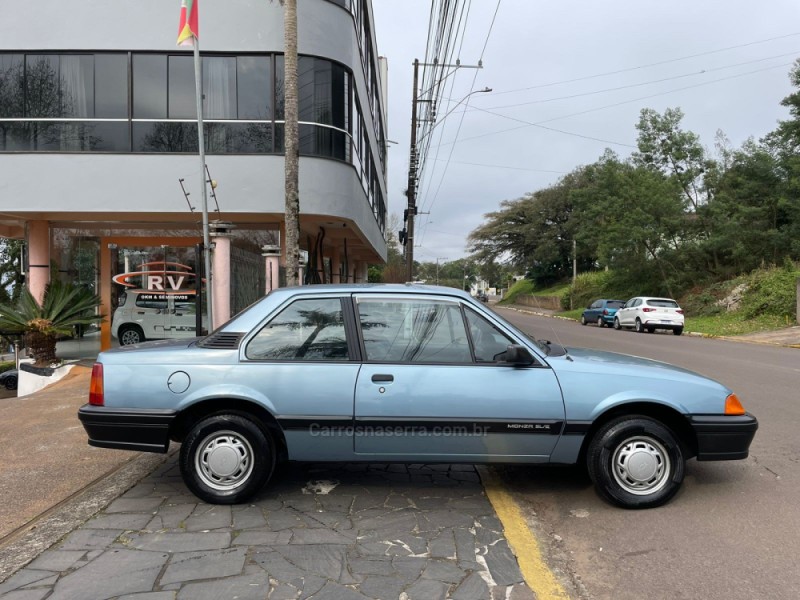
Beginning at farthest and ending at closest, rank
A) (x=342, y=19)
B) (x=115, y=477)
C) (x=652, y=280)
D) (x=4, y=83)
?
(x=652, y=280), (x=342, y=19), (x=4, y=83), (x=115, y=477)

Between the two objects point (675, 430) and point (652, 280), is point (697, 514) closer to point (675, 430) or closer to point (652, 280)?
point (675, 430)

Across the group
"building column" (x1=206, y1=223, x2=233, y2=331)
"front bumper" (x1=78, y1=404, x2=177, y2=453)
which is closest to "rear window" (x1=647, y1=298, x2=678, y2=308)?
"building column" (x1=206, y1=223, x2=233, y2=331)

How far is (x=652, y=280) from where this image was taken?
34.6 m

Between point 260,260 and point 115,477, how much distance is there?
29.5 feet

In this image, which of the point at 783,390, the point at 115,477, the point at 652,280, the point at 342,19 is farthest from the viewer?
the point at 652,280

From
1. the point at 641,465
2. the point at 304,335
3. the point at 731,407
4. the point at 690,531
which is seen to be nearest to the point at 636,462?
the point at 641,465

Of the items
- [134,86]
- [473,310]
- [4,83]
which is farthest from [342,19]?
[473,310]

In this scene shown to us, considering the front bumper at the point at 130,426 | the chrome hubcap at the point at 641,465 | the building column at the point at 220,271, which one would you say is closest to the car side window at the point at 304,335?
the front bumper at the point at 130,426

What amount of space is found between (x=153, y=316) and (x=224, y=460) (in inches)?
420

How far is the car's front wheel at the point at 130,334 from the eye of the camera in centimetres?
1390

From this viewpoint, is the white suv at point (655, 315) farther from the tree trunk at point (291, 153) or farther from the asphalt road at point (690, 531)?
the asphalt road at point (690, 531)

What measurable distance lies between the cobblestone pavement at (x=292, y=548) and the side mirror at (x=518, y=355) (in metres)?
1.07

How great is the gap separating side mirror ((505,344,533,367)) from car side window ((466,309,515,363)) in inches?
5.4

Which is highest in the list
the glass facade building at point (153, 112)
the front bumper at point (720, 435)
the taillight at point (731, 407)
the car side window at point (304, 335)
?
the glass facade building at point (153, 112)
